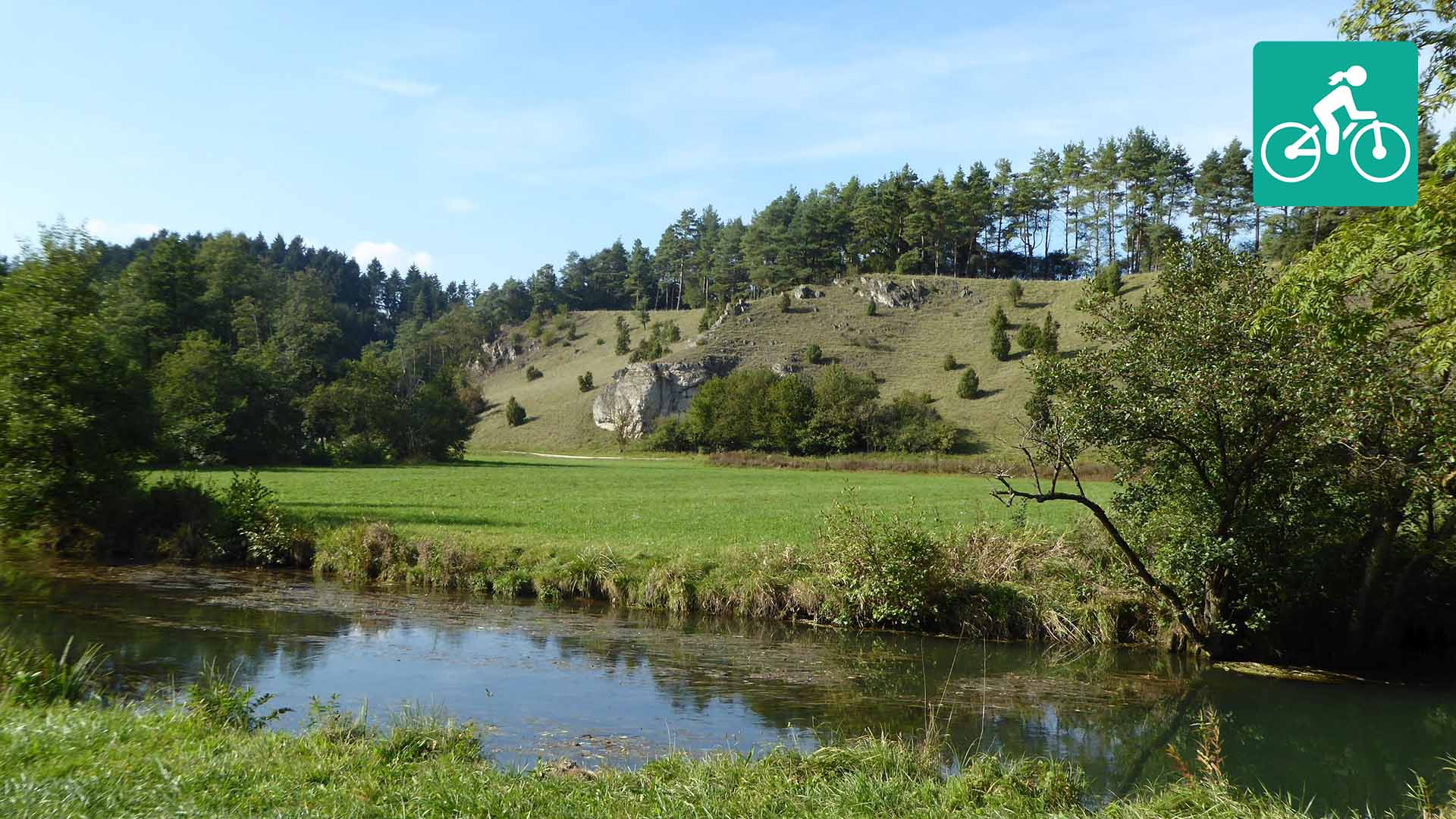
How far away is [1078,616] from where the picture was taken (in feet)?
58.0

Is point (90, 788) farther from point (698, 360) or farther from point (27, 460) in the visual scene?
point (698, 360)

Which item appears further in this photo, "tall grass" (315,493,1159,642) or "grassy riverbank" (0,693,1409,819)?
"tall grass" (315,493,1159,642)

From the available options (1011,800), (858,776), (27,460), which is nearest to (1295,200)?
(1011,800)

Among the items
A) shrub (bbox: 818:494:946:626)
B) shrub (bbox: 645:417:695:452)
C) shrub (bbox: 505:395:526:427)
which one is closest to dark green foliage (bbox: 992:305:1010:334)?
shrub (bbox: 645:417:695:452)

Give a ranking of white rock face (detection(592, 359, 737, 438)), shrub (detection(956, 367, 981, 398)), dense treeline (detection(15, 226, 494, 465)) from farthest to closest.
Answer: white rock face (detection(592, 359, 737, 438)) → shrub (detection(956, 367, 981, 398)) → dense treeline (detection(15, 226, 494, 465))

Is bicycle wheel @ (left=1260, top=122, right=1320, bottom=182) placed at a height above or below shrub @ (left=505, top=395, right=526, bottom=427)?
above

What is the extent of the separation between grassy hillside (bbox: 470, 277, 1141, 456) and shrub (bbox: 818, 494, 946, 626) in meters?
64.4

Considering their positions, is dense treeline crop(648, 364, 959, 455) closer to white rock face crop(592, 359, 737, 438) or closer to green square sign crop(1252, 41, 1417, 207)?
white rock face crop(592, 359, 737, 438)

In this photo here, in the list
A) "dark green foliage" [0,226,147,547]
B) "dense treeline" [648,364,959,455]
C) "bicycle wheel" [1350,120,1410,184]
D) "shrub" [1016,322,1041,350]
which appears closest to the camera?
"bicycle wheel" [1350,120,1410,184]

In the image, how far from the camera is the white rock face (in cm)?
9850

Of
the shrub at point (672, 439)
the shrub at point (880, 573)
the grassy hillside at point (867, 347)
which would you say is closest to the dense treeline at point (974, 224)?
the grassy hillside at point (867, 347)

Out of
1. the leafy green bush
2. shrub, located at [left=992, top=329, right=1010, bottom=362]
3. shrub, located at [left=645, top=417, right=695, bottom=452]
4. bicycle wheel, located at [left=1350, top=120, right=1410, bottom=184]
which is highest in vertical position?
shrub, located at [left=992, top=329, right=1010, bottom=362]

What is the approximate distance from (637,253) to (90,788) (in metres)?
166

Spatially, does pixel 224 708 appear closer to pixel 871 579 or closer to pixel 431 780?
pixel 431 780
